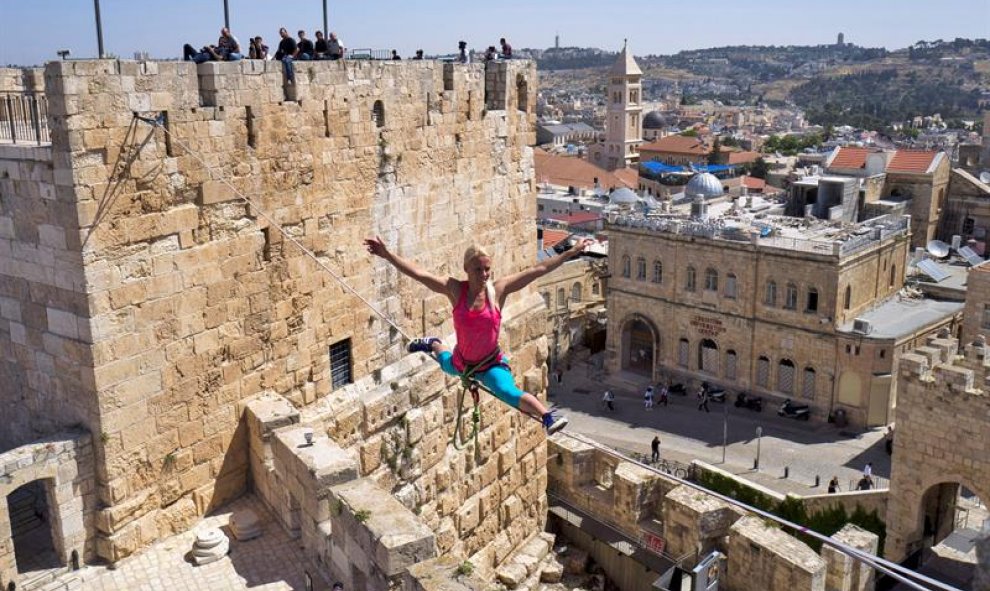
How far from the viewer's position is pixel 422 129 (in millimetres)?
11922

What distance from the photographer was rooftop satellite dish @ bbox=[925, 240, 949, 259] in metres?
43.7

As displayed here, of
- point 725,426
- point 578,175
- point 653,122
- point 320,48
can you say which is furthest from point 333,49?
point 653,122

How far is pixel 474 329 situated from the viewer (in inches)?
310

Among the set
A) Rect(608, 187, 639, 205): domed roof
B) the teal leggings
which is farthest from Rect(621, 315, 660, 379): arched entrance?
the teal leggings

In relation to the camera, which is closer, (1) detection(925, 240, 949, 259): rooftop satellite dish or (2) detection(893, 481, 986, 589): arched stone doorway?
(2) detection(893, 481, 986, 589): arched stone doorway

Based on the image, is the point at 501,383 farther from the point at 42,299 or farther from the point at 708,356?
the point at 708,356

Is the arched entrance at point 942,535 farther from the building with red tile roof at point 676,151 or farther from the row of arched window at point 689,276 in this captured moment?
the building with red tile roof at point 676,151

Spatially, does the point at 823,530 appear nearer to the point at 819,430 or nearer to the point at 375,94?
the point at 819,430

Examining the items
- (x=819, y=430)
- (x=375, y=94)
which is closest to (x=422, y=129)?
(x=375, y=94)

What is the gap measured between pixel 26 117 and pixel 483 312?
525cm

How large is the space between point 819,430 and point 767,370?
346 centimetres

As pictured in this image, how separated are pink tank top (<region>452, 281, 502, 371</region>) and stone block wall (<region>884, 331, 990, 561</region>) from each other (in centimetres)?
1384

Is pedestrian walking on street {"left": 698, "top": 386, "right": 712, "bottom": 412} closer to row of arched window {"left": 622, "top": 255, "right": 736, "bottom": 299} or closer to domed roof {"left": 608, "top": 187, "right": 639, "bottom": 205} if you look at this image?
row of arched window {"left": 622, "top": 255, "right": 736, "bottom": 299}

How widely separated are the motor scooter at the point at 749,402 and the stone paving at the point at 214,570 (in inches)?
1164
